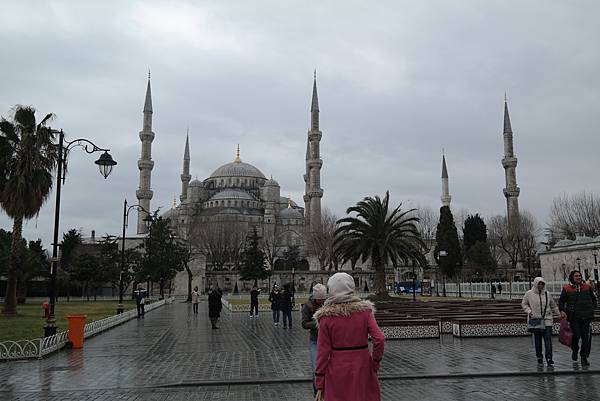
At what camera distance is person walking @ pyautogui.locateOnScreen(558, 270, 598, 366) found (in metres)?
8.56

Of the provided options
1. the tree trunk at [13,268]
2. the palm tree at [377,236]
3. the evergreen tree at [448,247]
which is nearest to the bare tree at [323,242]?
the evergreen tree at [448,247]

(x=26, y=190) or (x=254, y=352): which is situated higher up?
(x=26, y=190)

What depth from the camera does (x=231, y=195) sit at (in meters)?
86.9

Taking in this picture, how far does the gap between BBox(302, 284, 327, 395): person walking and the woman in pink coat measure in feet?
5.09

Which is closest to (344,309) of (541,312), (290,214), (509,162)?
(541,312)

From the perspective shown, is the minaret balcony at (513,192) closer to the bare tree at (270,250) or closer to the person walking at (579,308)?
the bare tree at (270,250)

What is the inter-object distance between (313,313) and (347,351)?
2.74 m

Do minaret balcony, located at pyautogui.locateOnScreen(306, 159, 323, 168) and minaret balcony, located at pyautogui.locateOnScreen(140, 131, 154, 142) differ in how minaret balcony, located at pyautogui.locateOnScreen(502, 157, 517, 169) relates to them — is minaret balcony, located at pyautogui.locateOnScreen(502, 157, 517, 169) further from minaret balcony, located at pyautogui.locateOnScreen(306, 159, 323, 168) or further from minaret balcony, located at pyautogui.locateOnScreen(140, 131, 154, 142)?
minaret balcony, located at pyautogui.locateOnScreen(140, 131, 154, 142)

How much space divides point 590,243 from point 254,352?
33.1m

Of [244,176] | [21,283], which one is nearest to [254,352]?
[21,283]

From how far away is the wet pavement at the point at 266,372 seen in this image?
722cm

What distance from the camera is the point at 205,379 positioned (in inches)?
321

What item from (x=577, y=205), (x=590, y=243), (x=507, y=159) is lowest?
(x=590, y=243)

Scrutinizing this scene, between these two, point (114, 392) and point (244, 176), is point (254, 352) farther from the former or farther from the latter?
point (244, 176)
